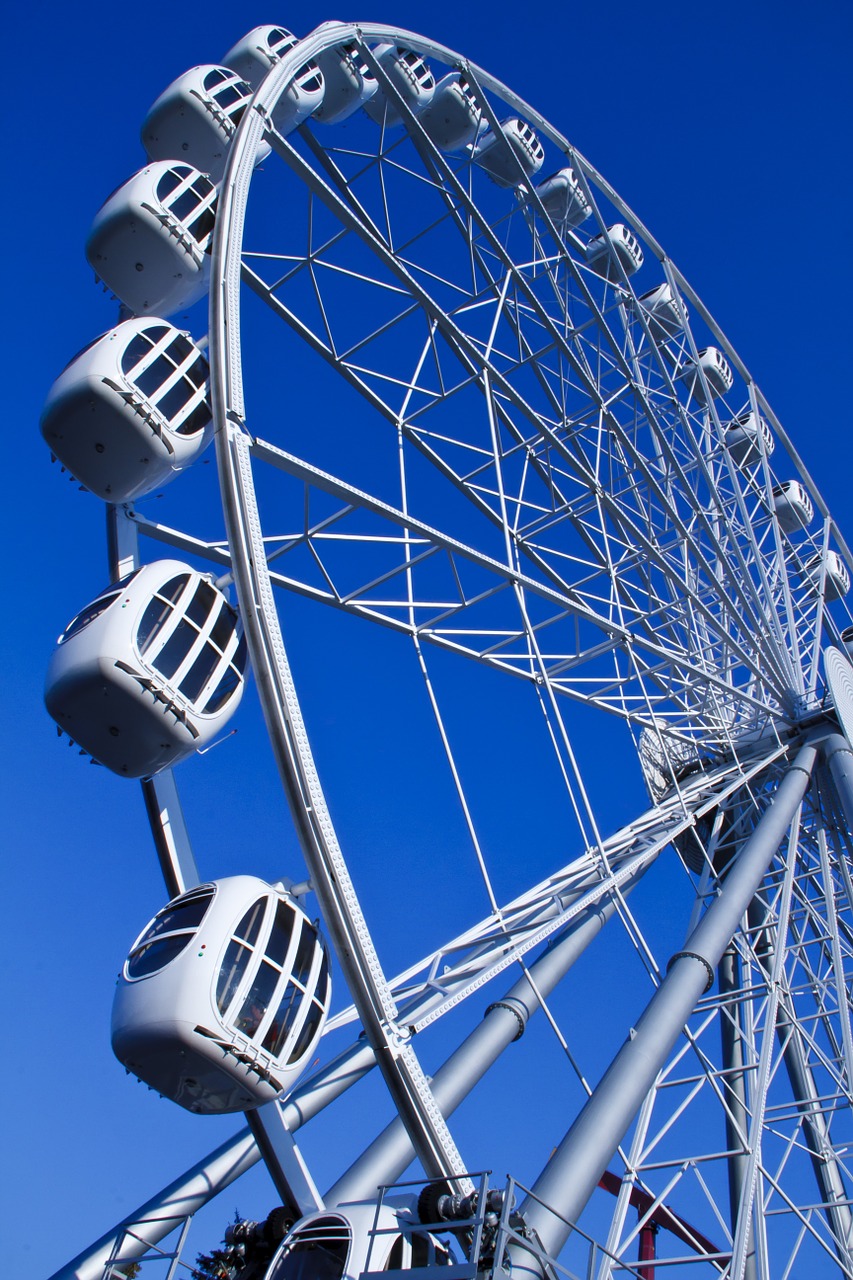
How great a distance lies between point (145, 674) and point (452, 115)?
1186cm

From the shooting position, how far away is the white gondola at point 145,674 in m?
8.24

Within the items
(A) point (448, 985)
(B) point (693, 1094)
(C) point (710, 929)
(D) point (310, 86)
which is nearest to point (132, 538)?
(A) point (448, 985)

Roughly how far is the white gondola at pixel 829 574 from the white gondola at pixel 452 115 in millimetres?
14723

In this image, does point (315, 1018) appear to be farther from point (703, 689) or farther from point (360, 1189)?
point (703, 689)

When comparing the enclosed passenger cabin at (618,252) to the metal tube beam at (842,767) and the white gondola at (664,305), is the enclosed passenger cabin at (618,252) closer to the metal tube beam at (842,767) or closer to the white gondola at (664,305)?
the white gondola at (664,305)

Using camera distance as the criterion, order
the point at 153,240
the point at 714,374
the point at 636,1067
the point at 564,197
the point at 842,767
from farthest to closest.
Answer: the point at 714,374
the point at 564,197
the point at 842,767
the point at 153,240
the point at 636,1067

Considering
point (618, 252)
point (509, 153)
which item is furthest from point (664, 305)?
point (509, 153)

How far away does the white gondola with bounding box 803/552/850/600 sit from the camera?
2783cm

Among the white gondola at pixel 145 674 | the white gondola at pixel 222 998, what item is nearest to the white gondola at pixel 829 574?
the white gondola at pixel 145 674

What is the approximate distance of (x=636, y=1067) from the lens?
1034 centimetres

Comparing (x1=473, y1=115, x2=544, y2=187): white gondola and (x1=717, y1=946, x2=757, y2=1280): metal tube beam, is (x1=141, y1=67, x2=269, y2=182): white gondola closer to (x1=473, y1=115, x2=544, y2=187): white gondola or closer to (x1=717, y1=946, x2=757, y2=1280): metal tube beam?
(x1=473, y1=115, x2=544, y2=187): white gondola

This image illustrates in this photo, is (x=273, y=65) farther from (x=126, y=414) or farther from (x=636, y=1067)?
(x=636, y=1067)

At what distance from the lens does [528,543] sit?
51.8 feet

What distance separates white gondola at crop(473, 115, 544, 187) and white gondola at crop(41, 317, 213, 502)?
959 cm
